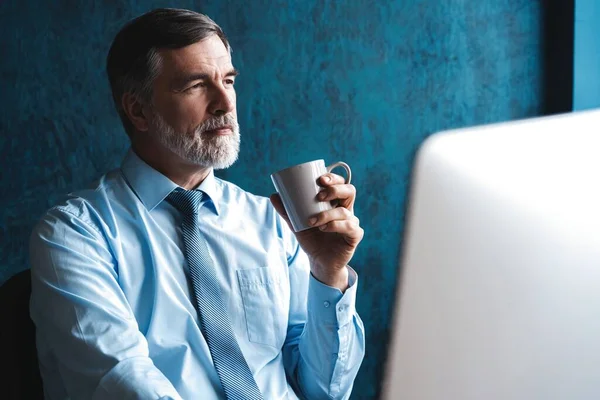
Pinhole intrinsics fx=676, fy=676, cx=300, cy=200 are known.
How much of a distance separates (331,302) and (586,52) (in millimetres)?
1382

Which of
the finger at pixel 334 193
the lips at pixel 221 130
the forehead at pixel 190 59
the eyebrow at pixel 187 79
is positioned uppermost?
the forehead at pixel 190 59

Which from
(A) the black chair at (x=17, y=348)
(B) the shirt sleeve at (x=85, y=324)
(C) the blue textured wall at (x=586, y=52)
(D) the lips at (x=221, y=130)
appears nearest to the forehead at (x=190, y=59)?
(D) the lips at (x=221, y=130)

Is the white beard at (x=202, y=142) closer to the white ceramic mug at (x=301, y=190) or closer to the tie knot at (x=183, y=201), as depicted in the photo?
the tie knot at (x=183, y=201)

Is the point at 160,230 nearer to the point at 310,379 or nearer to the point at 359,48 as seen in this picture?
the point at 310,379

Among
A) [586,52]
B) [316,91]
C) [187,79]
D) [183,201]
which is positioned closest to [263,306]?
[183,201]

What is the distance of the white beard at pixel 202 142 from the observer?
51.7 inches

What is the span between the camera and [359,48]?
6.59 ft

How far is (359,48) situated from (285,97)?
28cm

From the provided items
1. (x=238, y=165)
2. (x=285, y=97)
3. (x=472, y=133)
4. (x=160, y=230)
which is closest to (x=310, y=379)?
(x=160, y=230)

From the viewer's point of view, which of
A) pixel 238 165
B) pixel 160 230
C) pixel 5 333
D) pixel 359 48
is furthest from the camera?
pixel 359 48

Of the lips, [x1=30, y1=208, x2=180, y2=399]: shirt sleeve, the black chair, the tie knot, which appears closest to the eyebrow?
the lips

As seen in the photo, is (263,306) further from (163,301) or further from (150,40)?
(150,40)

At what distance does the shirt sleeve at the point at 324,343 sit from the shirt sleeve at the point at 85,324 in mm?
339

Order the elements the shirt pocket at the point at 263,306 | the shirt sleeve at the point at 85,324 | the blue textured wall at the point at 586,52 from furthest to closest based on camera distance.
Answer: the blue textured wall at the point at 586,52 → the shirt pocket at the point at 263,306 → the shirt sleeve at the point at 85,324
